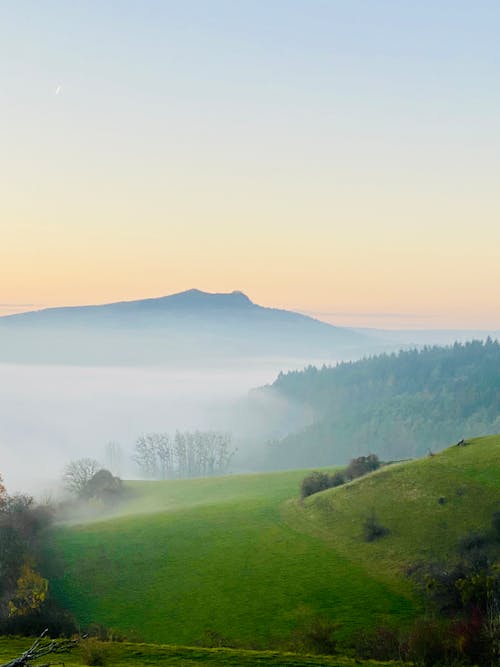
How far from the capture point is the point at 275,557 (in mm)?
70875

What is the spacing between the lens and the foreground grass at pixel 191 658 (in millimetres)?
32906

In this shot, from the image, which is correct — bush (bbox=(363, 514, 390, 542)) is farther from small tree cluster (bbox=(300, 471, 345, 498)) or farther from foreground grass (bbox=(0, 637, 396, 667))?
foreground grass (bbox=(0, 637, 396, 667))

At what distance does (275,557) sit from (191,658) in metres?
38.0

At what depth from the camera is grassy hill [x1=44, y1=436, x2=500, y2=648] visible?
56.8 meters

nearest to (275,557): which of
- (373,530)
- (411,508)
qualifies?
(373,530)

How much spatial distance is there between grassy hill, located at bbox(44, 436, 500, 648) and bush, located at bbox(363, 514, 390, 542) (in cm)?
79

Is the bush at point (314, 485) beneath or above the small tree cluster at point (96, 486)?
above

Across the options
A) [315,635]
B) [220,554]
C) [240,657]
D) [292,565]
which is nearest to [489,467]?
[292,565]

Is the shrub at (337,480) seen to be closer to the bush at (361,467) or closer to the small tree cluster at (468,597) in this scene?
the bush at (361,467)

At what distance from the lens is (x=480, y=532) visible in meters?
63.8

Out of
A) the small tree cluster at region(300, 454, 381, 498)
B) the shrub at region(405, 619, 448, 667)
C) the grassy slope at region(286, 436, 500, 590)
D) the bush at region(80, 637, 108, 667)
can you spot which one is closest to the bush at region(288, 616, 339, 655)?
the shrub at region(405, 619, 448, 667)

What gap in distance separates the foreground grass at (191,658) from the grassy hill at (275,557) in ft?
46.4

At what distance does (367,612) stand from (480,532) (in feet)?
55.2

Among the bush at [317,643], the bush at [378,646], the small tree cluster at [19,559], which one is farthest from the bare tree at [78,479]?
the bush at [378,646]
